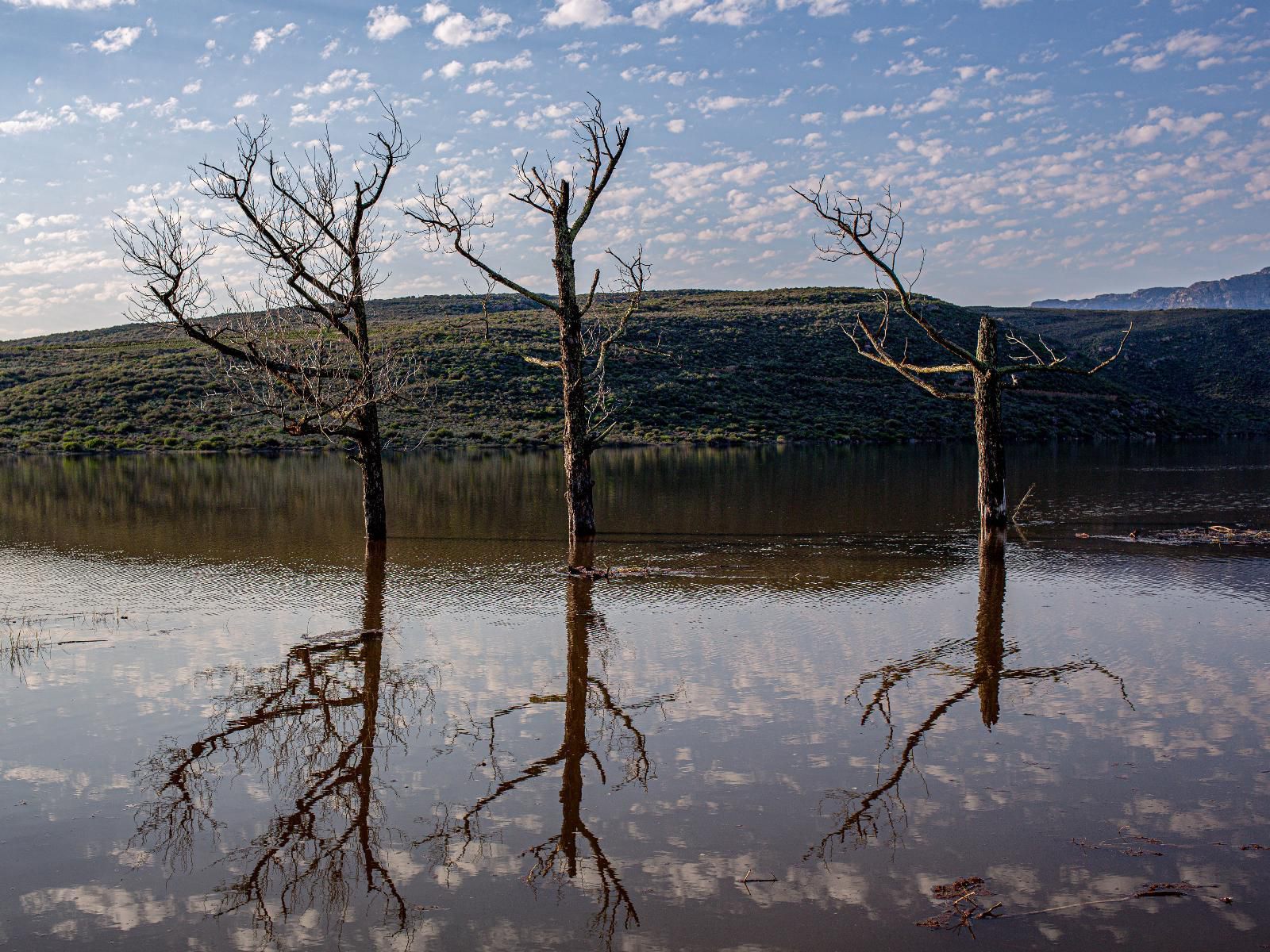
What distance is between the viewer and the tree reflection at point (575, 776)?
16.9 feet

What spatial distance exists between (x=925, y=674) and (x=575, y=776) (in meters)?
3.76

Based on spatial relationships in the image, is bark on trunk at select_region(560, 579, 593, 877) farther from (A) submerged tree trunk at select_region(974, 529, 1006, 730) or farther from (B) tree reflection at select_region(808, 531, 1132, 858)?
(A) submerged tree trunk at select_region(974, 529, 1006, 730)

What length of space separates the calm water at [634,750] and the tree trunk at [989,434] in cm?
140

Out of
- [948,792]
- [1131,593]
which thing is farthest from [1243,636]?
[948,792]

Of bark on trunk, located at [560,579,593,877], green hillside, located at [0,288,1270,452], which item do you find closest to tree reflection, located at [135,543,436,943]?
bark on trunk, located at [560,579,593,877]

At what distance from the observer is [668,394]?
6162 centimetres

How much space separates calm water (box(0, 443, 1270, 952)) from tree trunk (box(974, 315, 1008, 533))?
140 centimetres

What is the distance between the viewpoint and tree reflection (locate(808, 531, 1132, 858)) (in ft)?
19.0

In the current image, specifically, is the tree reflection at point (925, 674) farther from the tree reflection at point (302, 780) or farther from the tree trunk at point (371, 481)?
the tree trunk at point (371, 481)

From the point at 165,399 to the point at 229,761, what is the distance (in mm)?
57503

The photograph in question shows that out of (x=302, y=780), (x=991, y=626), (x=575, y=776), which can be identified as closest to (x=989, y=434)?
(x=991, y=626)

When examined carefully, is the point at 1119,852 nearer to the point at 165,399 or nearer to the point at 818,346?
the point at 165,399

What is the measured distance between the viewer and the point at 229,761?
6.84 meters

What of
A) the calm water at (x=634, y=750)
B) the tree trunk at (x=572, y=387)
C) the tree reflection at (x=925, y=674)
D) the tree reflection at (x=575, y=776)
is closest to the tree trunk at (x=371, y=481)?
the calm water at (x=634, y=750)
